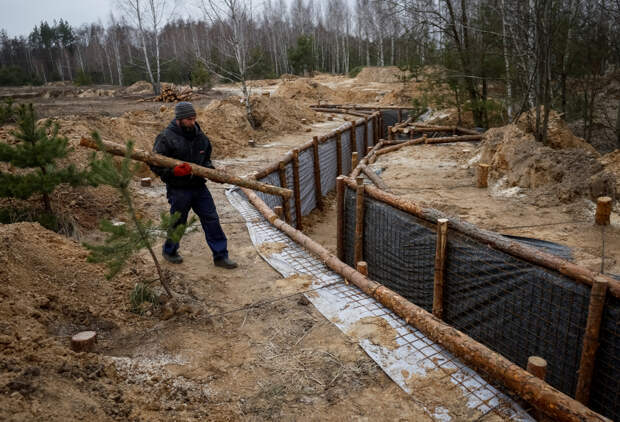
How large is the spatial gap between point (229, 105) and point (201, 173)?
44.4 ft

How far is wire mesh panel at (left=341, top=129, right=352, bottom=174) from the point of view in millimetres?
14490

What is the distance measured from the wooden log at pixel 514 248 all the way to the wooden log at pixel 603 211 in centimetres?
322

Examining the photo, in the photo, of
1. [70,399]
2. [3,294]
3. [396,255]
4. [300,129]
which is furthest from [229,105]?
[70,399]

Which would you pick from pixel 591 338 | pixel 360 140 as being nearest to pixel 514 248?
pixel 591 338

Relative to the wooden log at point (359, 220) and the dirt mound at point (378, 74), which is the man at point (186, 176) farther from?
the dirt mound at point (378, 74)

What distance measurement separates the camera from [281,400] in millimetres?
2861

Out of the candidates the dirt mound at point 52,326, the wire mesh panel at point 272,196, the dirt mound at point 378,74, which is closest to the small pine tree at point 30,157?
the dirt mound at point 52,326

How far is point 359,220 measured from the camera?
596 centimetres

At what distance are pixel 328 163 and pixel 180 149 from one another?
8693mm

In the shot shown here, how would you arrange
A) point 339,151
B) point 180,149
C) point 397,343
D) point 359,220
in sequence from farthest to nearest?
point 339,151, point 359,220, point 180,149, point 397,343

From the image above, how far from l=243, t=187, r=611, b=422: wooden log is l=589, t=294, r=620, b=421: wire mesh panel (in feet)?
2.67

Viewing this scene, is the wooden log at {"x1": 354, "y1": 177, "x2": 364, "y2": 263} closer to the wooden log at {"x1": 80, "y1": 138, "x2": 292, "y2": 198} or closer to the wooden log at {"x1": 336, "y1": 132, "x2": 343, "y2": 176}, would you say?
the wooden log at {"x1": 80, "y1": 138, "x2": 292, "y2": 198}

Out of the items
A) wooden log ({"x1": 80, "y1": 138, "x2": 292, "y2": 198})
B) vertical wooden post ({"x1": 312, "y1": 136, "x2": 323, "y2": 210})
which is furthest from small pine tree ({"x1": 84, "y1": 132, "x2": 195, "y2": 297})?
vertical wooden post ({"x1": 312, "y1": 136, "x2": 323, "y2": 210})

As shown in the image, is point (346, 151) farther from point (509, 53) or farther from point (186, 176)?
point (186, 176)
